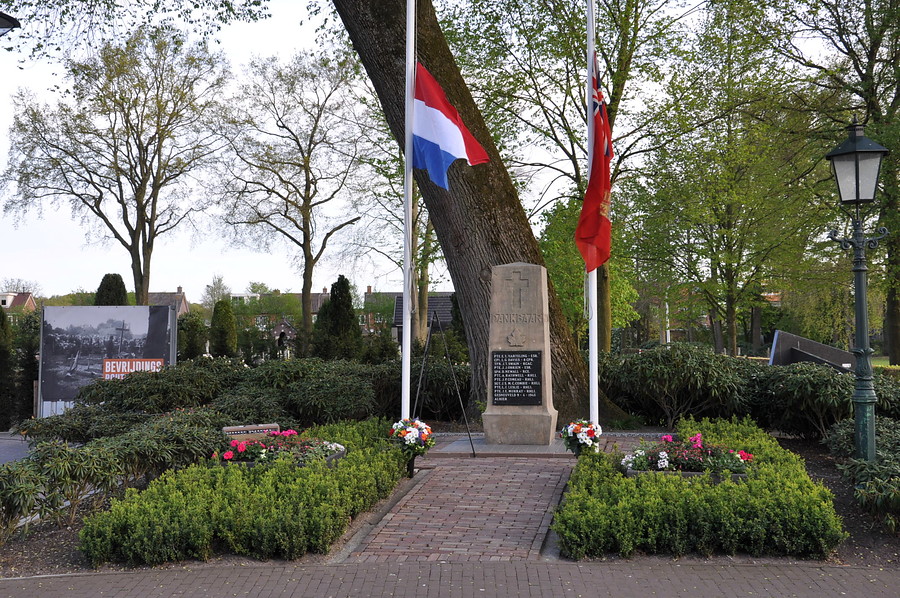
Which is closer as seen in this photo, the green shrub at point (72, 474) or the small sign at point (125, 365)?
the green shrub at point (72, 474)

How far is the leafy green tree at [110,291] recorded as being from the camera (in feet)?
108

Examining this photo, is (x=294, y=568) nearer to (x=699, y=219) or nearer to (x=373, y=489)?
(x=373, y=489)

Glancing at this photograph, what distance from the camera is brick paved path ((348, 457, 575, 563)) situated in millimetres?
6531

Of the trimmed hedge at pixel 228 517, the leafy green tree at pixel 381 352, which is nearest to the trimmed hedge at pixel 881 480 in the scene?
the trimmed hedge at pixel 228 517

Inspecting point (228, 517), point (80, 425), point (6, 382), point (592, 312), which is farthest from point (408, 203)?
point (6, 382)

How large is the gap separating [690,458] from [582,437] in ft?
5.03

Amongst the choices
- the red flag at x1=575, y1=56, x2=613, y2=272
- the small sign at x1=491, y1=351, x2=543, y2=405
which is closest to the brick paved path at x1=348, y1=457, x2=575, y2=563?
the small sign at x1=491, y1=351, x2=543, y2=405

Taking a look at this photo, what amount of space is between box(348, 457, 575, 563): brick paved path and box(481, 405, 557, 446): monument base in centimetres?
109

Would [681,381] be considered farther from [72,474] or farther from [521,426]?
[72,474]

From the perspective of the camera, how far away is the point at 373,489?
7.85 meters

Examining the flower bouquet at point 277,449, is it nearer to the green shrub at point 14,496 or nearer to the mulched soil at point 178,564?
the mulched soil at point 178,564

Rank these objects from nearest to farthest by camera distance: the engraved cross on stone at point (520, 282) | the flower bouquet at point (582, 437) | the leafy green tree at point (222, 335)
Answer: the flower bouquet at point (582, 437)
the engraved cross on stone at point (520, 282)
the leafy green tree at point (222, 335)

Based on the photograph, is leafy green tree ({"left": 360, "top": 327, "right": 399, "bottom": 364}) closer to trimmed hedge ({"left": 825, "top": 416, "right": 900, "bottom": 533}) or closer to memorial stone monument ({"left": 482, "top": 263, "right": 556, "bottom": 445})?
memorial stone monument ({"left": 482, "top": 263, "right": 556, "bottom": 445})

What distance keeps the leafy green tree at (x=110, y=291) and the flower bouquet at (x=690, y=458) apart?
96.5 feet
